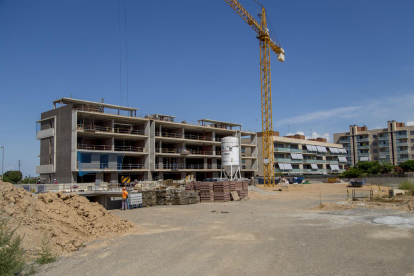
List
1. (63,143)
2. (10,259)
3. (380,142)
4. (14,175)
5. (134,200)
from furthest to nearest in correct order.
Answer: (380,142), (14,175), (63,143), (134,200), (10,259)

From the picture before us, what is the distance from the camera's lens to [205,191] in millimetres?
33438

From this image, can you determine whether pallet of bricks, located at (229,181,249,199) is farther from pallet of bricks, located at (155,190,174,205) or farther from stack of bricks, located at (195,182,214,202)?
pallet of bricks, located at (155,190,174,205)

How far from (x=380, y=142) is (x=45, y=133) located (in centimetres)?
9393

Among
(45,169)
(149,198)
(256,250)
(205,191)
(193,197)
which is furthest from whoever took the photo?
(45,169)

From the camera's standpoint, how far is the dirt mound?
512 inches

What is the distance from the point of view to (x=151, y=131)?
177 feet

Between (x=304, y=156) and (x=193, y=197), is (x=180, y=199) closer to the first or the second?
(x=193, y=197)

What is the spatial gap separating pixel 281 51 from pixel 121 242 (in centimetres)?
6321

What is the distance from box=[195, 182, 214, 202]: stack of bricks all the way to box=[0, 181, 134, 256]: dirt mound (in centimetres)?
1619

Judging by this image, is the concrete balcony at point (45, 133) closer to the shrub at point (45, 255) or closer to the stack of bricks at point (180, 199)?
the stack of bricks at point (180, 199)

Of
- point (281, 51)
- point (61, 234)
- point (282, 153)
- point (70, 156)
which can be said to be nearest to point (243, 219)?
point (61, 234)

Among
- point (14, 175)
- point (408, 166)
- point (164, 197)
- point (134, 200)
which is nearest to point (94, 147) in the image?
point (164, 197)

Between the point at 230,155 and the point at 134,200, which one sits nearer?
the point at 134,200

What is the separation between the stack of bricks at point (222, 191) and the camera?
3328 cm
